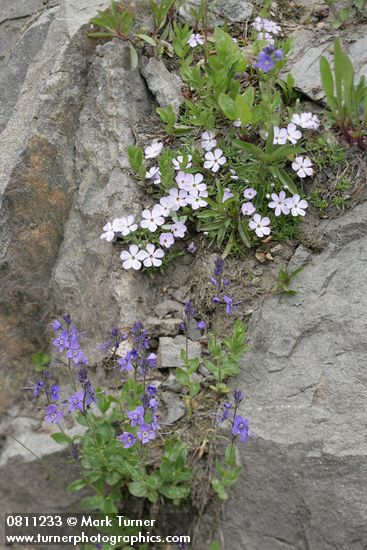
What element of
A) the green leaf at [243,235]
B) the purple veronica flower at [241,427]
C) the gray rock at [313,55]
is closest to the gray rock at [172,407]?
the purple veronica flower at [241,427]

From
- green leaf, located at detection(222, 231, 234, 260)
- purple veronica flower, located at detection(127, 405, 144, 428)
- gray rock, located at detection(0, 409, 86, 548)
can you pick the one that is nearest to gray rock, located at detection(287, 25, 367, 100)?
green leaf, located at detection(222, 231, 234, 260)

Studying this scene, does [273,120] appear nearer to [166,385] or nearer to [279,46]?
[279,46]

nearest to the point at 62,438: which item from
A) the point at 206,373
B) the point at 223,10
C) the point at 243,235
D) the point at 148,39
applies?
the point at 206,373

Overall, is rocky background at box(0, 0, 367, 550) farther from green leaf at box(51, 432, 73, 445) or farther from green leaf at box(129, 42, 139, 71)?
green leaf at box(51, 432, 73, 445)

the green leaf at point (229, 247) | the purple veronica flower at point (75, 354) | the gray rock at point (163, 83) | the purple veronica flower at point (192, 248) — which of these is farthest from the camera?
the gray rock at point (163, 83)

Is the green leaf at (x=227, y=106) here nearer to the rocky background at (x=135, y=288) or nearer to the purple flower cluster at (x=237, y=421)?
the rocky background at (x=135, y=288)
